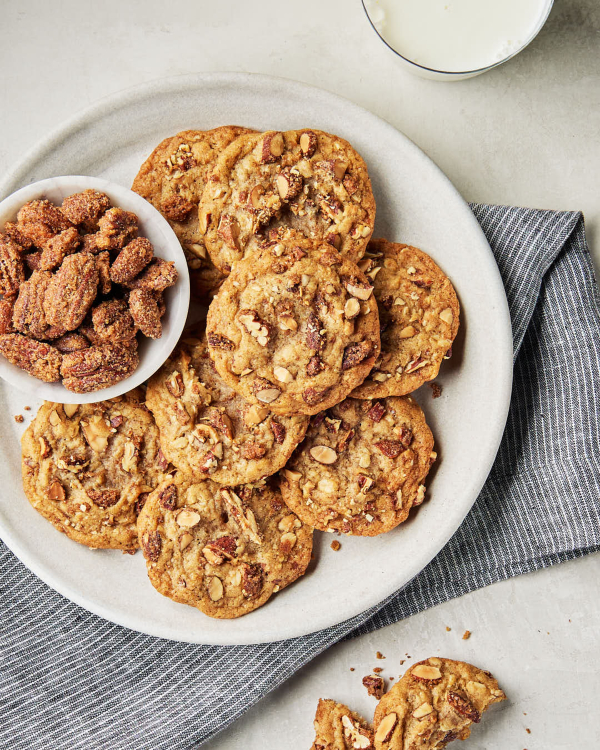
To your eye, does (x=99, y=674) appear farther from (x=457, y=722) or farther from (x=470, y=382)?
(x=470, y=382)

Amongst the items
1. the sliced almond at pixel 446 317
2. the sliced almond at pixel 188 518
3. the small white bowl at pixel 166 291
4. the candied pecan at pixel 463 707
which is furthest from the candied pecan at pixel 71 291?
the candied pecan at pixel 463 707

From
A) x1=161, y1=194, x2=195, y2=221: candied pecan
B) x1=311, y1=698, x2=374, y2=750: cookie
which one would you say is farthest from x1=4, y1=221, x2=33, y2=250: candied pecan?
x1=311, y1=698, x2=374, y2=750: cookie

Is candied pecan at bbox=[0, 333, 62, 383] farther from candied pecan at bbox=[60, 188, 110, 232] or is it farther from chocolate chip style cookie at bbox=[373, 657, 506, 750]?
Answer: chocolate chip style cookie at bbox=[373, 657, 506, 750]

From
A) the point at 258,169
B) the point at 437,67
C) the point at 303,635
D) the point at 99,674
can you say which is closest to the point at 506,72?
the point at 437,67

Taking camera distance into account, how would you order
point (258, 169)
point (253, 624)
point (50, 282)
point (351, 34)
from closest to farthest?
1. point (50, 282)
2. point (258, 169)
3. point (253, 624)
4. point (351, 34)

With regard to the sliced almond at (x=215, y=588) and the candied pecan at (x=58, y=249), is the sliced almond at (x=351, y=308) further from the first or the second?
the sliced almond at (x=215, y=588)

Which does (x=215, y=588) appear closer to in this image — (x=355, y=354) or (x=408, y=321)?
(x=355, y=354)
